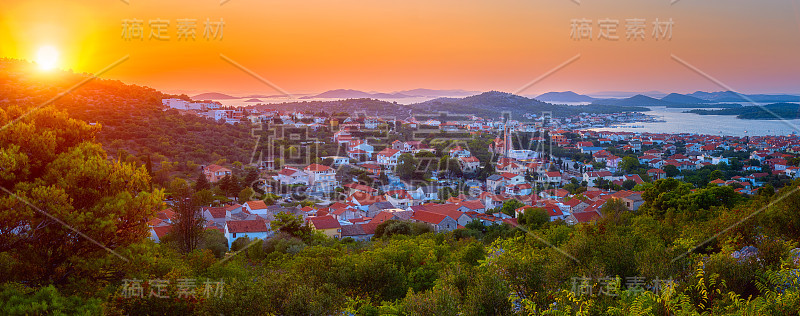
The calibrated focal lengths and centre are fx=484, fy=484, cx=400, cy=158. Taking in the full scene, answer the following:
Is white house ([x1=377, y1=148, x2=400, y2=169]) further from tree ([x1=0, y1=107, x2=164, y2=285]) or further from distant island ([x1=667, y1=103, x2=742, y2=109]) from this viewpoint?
distant island ([x1=667, y1=103, x2=742, y2=109])

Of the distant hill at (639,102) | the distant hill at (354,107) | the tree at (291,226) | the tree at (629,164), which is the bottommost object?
the tree at (291,226)

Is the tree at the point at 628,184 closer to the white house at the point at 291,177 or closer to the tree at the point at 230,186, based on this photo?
the white house at the point at 291,177

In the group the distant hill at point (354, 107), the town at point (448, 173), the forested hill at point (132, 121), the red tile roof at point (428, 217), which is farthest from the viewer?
the distant hill at point (354, 107)

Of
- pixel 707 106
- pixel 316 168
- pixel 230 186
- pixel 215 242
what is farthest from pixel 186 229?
pixel 707 106

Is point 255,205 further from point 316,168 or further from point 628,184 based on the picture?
point 628,184

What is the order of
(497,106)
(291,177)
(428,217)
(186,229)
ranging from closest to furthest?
1. (186,229)
2. (428,217)
3. (291,177)
4. (497,106)

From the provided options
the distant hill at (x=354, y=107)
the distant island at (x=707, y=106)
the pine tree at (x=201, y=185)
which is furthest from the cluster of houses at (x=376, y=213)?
the distant island at (x=707, y=106)
